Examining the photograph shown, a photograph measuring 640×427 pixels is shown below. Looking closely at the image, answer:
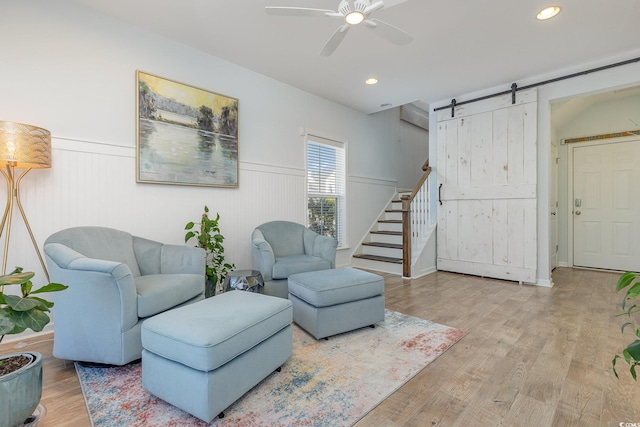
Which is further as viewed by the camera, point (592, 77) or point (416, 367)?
point (592, 77)

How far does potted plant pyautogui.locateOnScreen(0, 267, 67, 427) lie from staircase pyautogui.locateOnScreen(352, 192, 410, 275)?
3907mm

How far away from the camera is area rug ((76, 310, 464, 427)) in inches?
55.0

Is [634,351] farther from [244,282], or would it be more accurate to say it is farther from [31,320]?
[244,282]

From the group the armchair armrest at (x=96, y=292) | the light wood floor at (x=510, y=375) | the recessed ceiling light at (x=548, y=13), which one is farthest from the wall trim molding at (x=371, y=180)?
the armchair armrest at (x=96, y=292)

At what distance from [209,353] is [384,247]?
3.79 m

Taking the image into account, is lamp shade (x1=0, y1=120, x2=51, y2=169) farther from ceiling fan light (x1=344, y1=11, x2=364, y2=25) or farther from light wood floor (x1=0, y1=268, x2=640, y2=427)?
ceiling fan light (x1=344, y1=11, x2=364, y2=25)

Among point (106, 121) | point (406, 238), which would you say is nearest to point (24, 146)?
point (106, 121)

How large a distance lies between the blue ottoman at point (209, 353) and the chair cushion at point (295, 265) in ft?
3.67

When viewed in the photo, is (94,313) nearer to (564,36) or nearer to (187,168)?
(187,168)

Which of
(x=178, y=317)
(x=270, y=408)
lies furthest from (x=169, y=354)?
(x=270, y=408)

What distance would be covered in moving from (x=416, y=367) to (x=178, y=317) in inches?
56.4

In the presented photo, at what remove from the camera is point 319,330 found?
2172mm

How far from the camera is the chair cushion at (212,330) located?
4.32ft

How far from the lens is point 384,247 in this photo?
188 inches
